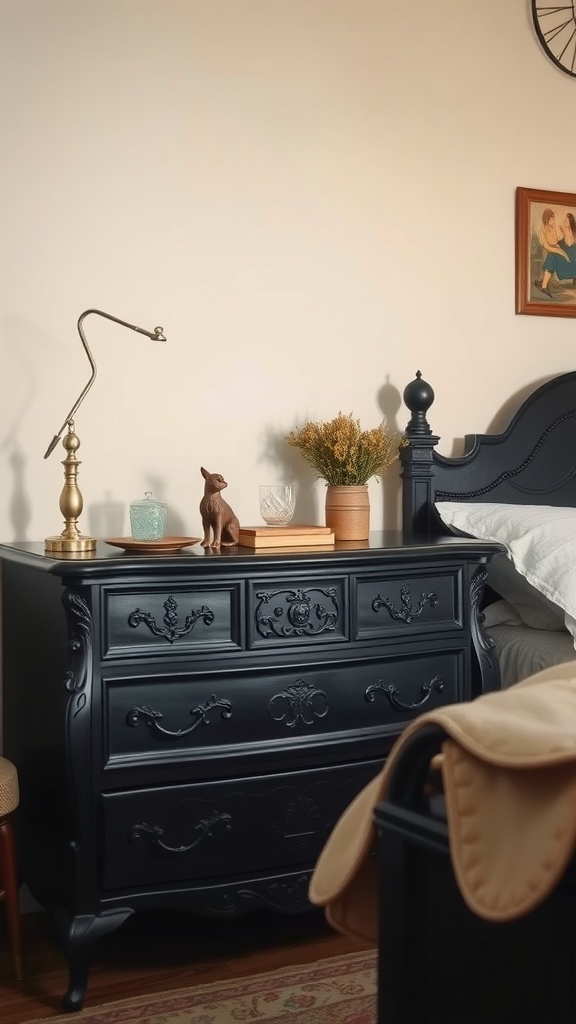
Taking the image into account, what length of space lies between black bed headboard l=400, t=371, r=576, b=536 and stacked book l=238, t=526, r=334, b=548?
0.62m

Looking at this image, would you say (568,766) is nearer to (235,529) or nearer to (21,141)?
(235,529)

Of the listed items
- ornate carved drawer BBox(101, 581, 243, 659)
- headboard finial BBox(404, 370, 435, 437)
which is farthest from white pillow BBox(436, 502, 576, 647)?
ornate carved drawer BBox(101, 581, 243, 659)

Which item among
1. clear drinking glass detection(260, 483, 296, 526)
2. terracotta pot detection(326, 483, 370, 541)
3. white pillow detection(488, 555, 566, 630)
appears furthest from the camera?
white pillow detection(488, 555, 566, 630)

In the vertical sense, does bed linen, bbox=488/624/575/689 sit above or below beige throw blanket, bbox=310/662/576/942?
below

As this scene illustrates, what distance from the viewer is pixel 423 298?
3443 millimetres

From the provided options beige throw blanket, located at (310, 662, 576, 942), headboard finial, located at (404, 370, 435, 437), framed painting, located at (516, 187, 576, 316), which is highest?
framed painting, located at (516, 187, 576, 316)

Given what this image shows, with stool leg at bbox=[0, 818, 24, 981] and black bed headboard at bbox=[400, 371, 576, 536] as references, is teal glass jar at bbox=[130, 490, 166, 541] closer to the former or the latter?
stool leg at bbox=[0, 818, 24, 981]

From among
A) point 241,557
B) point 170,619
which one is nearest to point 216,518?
point 241,557

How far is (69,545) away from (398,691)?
90cm

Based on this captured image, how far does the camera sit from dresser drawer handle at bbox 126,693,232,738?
2.36 meters

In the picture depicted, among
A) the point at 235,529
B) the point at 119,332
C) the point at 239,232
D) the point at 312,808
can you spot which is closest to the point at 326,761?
the point at 312,808

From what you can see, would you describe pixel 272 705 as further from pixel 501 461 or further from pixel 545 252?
pixel 545 252

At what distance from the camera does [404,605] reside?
2.72 m

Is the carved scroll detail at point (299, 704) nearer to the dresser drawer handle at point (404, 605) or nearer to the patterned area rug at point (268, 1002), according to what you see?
the dresser drawer handle at point (404, 605)
